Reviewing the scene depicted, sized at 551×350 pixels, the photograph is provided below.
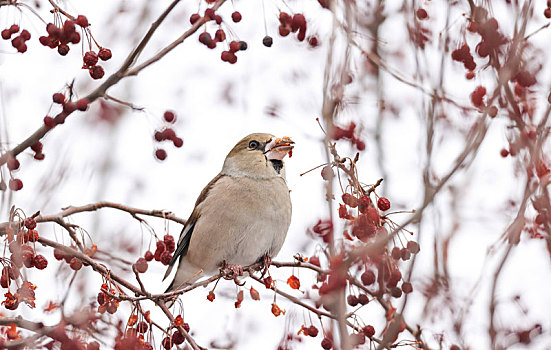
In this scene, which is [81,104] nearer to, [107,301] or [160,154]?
[160,154]

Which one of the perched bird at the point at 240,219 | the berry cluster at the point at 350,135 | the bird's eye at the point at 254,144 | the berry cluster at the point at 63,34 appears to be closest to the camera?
the berry cluster at the point at 63,34

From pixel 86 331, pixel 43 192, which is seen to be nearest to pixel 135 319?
pixel 86 331

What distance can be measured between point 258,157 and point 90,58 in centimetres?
245

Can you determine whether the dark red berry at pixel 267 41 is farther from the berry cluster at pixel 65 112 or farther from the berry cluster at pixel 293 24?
the berry cluster at pixel 65 112

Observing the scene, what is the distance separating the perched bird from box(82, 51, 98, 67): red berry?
5.87 ft

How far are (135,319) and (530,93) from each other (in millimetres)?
2397

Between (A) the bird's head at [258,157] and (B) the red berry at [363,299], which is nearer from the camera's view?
(B) the red berry at [363,299]

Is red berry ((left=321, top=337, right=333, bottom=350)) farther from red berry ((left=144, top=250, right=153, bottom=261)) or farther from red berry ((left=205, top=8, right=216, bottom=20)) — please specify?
red berry ((left=205, top=8, right=216, bottom=20))

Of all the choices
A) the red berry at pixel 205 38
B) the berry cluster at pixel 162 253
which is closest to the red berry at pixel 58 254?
the berry cluster at pixel 162 253

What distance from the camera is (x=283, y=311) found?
4.16 meters

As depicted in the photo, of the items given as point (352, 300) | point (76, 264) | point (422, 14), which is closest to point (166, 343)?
point (76, 264)

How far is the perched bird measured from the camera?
211 inches

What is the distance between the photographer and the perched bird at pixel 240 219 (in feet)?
17.6

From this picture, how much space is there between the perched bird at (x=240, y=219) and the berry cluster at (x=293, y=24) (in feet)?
5.65
